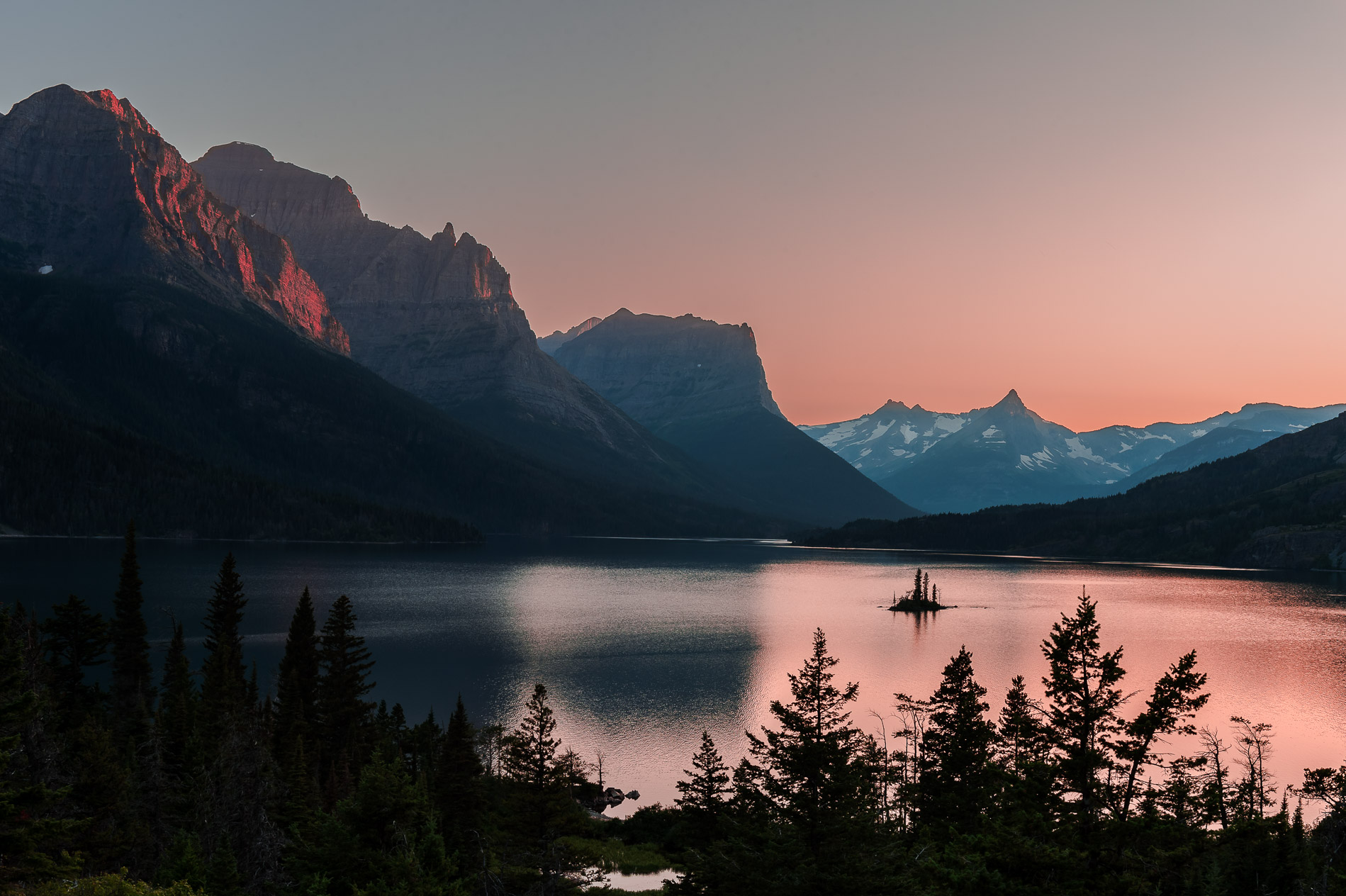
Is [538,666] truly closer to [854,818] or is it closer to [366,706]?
[366,706]

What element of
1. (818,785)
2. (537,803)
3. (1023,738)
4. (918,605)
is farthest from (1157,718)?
(918,605)

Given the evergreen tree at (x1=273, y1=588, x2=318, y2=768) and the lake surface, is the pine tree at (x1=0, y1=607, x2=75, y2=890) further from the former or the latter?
the lake surface

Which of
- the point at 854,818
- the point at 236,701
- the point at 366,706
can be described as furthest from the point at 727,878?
the point at 366,706

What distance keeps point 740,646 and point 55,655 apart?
86.7 m

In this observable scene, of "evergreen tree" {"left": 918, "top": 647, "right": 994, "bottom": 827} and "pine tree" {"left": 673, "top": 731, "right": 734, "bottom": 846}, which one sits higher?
"evergreen tree" {"left": 918, "top": 647, "right": 994, "bottom": 827}

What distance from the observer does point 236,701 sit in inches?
2318

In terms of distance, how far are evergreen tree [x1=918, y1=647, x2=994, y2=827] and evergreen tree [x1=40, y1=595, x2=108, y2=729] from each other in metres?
56.4

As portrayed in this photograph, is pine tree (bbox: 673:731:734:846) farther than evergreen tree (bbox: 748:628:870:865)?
Yes

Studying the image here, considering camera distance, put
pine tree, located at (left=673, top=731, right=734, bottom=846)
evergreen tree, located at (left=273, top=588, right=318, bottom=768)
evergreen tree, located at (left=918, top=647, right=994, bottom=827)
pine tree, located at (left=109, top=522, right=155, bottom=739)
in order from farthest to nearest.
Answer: pine tree, located at (left=109, top=522, right=155, bottom=739) < evergreen tree, located at (left=273, top=588, right=318, bottom=768) < pine tree, located at (left=673, top=731, right=734, bottom=846) < evergreen tree, located at (left=918, top=647, right=994, bottom=827)

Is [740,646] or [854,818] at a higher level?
[854,818]

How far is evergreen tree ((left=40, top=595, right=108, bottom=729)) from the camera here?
227 ft

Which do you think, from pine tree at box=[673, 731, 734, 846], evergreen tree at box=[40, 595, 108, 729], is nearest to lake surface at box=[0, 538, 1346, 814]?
pine tree at box=[673, 731, 734, 846]

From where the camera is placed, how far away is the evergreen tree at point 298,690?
6062cm

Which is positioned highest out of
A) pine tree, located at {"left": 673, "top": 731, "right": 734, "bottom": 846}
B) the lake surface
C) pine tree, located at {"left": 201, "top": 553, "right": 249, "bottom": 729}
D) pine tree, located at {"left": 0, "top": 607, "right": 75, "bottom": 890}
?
pine tree, located at {"left": 0, "top": 607, "right": 75, "bottom": 890}
